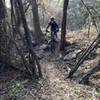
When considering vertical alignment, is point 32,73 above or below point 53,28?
below

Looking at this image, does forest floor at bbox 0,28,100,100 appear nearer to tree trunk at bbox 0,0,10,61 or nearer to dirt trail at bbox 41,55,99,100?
dirt trail at bbox 41,55,99,100

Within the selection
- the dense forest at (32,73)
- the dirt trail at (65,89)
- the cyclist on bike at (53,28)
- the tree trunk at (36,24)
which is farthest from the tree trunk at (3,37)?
the tree trunk at (36,24)

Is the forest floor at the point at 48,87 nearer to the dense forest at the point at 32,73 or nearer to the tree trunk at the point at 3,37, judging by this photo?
the dense forest at the point at 32,73

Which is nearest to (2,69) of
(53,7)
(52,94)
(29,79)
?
(29,79)

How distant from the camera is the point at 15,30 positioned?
805cm

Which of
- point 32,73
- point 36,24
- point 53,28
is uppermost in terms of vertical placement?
point 36,24

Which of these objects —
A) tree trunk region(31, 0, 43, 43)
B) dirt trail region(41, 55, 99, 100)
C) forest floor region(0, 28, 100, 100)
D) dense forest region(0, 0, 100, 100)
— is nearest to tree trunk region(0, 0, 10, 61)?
dense forest region(0, 0, 100, 100)

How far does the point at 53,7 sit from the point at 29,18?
450 cm

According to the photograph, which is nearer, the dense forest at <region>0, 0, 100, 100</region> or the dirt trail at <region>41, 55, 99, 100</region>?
the dirt trail at <region>41, 55, 99, 100</region>

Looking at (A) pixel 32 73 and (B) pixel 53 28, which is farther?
(B) pixel 53 28

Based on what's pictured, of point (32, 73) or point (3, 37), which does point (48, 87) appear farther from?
point (3, 37)

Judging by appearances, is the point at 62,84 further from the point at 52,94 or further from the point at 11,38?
the point at 11,38

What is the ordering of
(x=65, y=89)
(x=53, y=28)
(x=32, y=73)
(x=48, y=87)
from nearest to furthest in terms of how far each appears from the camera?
(x=65, y=89) → (x=48, y=87) → (x=32, y=73) → (x=53, y=28)

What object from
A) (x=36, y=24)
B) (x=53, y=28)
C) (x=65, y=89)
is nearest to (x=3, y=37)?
(x=65, y=89)
